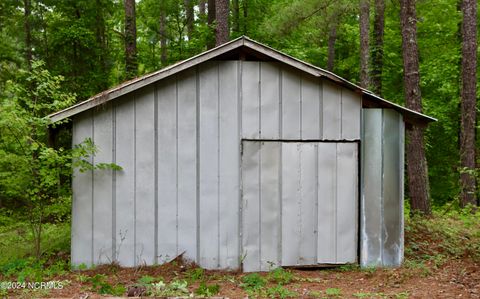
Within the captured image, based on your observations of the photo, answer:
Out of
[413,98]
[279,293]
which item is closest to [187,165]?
[279,293]

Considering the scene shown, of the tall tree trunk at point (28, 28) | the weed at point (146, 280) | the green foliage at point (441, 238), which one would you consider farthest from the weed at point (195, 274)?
the tall tree trunk at point (28, 28)

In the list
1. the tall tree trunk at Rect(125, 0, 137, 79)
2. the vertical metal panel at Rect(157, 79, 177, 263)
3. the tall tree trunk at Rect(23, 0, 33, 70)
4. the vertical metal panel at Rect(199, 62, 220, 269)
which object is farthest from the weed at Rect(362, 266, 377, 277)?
the tall tree trunk at Rect(23, 0, 33, 70)

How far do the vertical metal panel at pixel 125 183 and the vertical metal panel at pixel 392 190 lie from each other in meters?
4.18

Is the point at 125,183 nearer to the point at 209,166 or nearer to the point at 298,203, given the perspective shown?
the point at 209,166

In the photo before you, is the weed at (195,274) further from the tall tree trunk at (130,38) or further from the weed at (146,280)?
the tall tree trunk at (130,38)

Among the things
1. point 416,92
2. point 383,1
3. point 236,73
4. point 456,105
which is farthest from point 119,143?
point 456,105

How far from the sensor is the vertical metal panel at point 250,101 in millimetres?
6887

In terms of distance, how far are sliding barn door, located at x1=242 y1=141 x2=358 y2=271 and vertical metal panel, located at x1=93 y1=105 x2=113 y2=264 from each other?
218 cm

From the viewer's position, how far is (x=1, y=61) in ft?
50.3

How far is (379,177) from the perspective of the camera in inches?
277

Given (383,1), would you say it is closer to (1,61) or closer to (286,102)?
(286,102)

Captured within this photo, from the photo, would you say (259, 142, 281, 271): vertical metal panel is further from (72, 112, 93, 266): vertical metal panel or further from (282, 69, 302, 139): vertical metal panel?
A: (72, 112, 93, 266): vertical metal panel

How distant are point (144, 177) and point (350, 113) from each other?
356 cm

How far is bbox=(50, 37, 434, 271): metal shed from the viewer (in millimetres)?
6770
